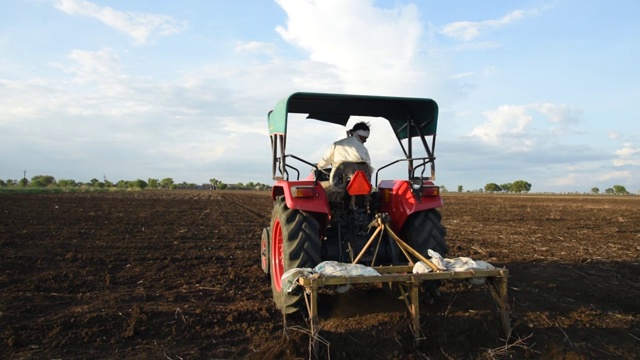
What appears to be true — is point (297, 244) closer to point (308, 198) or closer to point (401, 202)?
point (308, 198)

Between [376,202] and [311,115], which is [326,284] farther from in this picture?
[311,115]

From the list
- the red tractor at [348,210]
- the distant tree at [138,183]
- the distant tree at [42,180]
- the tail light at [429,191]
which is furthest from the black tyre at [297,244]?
the distant tree at [138,183]

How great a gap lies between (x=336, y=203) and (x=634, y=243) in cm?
769

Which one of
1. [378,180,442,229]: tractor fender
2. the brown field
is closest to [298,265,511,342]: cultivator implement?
the brown field

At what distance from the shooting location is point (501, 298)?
3861mm

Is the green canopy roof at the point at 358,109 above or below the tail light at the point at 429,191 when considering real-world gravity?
above

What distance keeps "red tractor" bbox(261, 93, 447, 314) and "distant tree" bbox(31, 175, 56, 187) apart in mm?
57521

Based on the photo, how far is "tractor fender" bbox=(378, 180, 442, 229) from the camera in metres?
4.94

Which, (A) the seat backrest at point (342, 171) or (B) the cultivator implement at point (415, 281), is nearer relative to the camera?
(B) the cultivator implement at point (415, 281)

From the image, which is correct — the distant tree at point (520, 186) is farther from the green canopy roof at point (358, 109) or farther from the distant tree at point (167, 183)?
the green canopy roof at point (358, 109)

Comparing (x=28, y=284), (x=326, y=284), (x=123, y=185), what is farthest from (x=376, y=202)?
(x=123, y=185)

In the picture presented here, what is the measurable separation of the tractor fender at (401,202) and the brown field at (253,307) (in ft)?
2.89

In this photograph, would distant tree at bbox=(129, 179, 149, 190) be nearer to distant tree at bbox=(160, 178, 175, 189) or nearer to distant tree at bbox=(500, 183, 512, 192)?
distant tree at bbox=(160, 178, 175, 189)

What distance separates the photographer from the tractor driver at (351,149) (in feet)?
16.2
